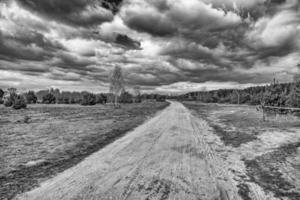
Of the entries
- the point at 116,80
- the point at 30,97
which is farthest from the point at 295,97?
the point at 30,97

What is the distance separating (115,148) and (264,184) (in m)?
4.98

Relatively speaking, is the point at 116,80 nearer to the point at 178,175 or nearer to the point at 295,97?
the point at 295,97

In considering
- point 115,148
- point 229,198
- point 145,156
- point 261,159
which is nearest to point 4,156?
point 115,148

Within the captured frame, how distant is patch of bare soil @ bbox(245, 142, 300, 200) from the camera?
11.7ft

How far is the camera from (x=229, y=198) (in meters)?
3.19

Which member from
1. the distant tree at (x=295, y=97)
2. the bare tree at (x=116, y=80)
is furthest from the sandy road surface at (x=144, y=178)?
the bare tree at (x=116, y=80)

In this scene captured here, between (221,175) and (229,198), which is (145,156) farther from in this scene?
(229,198)

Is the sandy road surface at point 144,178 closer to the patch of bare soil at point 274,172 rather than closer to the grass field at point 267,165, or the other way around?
the grass field at point 267,165

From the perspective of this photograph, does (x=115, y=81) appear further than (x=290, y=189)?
Yes

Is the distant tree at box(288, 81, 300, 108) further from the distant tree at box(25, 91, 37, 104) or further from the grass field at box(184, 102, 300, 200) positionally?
the distant tree at box(25, 91, 37, 104)

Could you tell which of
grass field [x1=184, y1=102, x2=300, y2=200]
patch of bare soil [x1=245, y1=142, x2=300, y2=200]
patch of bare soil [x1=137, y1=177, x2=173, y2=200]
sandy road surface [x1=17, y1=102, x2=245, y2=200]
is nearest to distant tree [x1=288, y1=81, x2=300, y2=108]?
grass field [x1=184, y1=102, x2=300, y2=200]

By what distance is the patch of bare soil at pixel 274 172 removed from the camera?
11.7ft

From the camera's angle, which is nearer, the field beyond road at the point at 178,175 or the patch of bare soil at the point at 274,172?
the field beyond road at the point at 178,175

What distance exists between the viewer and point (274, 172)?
4508 millimetres
